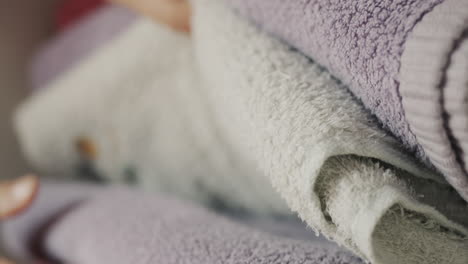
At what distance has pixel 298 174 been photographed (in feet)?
0.78

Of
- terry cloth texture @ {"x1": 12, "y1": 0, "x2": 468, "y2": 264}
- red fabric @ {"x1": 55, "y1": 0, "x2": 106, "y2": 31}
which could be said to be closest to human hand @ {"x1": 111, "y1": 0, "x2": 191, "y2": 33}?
terry cloth texture @ {"x1": 12, "y1": 0, "x2": 468, "y2": 264}

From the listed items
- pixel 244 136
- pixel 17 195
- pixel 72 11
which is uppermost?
pixel 72 11

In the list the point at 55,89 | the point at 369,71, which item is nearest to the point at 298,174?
the point at 369,71

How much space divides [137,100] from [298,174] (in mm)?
339

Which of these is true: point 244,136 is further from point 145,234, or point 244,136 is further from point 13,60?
point 13,60

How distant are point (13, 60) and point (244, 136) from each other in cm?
63

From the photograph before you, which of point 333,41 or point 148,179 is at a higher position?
point 333,41

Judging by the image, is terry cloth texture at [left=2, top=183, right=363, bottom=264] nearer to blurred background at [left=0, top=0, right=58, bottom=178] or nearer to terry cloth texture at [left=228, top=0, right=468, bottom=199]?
terry cloth texture at [left=228, top=0, right=468, bottom=199]

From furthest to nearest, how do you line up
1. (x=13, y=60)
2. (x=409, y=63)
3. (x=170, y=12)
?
(x=13, y=60) → (x=170, y=12) → (x=409, y=63)

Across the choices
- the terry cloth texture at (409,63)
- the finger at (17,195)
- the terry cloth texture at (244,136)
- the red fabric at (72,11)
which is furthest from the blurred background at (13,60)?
the terry cloth texture at (409,63)

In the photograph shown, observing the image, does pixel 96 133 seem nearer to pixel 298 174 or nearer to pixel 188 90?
pixel 188 90

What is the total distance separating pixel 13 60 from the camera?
840 mm

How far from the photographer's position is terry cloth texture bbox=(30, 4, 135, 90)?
0.64 metres

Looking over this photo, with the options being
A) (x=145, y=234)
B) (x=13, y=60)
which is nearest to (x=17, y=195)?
(x=145, y=234)
